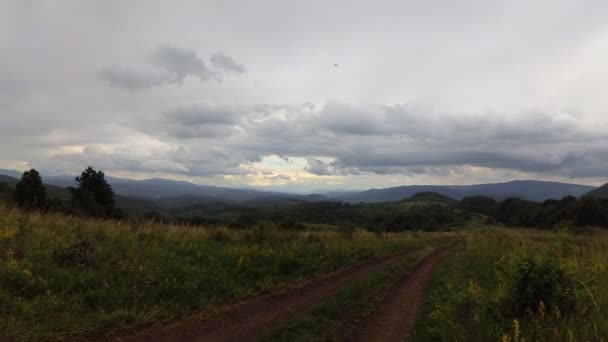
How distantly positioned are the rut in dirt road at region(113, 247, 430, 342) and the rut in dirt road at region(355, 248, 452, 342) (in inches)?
57.6

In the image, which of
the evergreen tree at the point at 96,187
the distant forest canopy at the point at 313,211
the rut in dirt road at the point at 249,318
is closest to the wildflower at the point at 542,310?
the rut in dirt road at the point at 249,318

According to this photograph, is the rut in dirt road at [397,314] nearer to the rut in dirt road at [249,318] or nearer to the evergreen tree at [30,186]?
the rut in dirt road at [249,318]

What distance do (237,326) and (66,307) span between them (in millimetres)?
3020

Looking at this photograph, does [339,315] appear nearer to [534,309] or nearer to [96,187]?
[534,309]

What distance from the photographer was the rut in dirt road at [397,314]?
6738 millimetres

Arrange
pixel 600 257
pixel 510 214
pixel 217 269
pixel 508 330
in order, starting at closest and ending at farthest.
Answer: pixel 508 330 < pixel 600 257 < pixel 217 269 < pixel 510 214

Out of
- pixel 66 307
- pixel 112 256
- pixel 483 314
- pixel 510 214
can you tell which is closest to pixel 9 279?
pixel 66 307

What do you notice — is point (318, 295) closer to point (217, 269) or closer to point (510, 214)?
point (217, 269)

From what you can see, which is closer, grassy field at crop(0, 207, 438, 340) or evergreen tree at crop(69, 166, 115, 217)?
grassy field at crop(0, 207, 438, 340)

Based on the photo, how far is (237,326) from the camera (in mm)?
6832

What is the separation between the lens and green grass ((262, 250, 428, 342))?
651 cm

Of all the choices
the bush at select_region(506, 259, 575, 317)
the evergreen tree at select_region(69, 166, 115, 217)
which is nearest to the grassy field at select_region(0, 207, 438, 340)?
the bush at select_region(506, 259, 575, 317)

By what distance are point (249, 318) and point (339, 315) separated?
1.90 meters

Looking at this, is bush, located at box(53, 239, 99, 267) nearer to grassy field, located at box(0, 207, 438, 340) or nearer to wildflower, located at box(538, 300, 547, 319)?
grassy field, located at box(0, 207, 438, 340)
